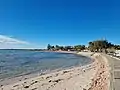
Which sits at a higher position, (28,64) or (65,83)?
(28,64)

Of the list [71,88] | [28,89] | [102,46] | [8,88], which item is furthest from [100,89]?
[102,46]

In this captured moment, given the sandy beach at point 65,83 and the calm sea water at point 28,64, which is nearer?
the sandy beach at point 65,83

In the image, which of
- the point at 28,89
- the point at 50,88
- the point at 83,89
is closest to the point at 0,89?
the point at 28,89

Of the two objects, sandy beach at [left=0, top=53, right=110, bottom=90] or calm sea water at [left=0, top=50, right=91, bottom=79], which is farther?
calm sea water at [left=0, top=50, right=91, bottom=79]

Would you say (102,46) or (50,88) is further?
(102,46)

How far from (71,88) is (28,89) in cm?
263

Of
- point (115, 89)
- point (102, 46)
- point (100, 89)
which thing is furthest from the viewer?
point (102, 46)

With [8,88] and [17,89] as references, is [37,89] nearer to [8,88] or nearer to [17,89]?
[17,89]

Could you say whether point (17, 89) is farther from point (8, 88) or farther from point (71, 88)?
point (71, 88)

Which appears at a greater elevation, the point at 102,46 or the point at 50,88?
the point at 102,46

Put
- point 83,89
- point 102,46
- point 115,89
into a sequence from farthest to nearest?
point 102,46
point 83,89
point 115,89

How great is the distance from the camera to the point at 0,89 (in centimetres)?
1228

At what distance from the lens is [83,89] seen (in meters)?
11.2

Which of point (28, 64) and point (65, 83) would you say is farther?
point (28, 64)
